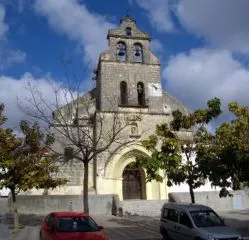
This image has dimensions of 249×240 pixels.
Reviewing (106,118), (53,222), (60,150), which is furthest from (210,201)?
(53,222)

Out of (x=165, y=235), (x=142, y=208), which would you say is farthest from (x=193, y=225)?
(x=142, y=208)

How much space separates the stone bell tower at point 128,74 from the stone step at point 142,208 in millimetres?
7000

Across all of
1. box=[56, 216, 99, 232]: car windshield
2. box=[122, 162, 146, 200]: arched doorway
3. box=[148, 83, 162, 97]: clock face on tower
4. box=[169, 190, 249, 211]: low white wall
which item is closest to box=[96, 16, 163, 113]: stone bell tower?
box=[148, 83, 162, 97]: clock face on tower

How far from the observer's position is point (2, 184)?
1596cm

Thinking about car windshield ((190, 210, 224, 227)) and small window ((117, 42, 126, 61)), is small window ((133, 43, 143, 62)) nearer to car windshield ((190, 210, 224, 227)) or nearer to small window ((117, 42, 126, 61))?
small window ((117, 42, 126, 61))

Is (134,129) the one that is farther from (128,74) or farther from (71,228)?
(71,228)

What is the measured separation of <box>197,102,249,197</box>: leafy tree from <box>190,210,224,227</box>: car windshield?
6.80ft

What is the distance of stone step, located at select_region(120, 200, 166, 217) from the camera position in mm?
23562

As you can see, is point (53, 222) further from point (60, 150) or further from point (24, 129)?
point (60, 150)

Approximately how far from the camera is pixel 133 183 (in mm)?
27672

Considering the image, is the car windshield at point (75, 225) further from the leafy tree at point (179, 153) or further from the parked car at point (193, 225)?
the leafy tree at point (179, 153)

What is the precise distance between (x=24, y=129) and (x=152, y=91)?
13.8 metres

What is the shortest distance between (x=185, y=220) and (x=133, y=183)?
14941 mm

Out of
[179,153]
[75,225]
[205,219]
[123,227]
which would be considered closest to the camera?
[75,225]
